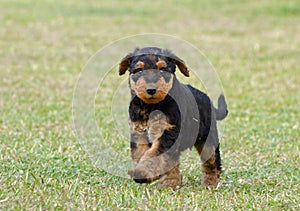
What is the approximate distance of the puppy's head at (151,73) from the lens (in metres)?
5.23

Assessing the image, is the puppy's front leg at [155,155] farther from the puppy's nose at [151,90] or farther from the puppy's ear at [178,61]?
the puppy's ear at [178,61]

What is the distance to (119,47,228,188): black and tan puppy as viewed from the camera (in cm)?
526

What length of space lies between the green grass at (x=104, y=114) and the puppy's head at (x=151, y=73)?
0.77 metres

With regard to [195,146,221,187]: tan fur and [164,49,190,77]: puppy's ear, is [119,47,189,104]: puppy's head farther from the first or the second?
[195,146,221,187]: tan fur

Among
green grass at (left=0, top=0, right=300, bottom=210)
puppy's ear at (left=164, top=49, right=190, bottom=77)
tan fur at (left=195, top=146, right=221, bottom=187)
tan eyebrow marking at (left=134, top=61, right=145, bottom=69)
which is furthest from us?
tan fur at (left=195, top=146, right=221, bottom=187)

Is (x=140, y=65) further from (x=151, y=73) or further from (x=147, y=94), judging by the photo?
(x=147, y=94)

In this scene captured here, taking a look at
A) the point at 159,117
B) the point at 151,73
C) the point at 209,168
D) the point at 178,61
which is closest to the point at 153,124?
the point at 159,117

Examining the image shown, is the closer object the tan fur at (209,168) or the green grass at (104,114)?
the green grass at (104,114)

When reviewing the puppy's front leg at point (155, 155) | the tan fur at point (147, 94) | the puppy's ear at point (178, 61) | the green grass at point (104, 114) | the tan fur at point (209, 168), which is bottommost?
the green grass at point (104, 114)

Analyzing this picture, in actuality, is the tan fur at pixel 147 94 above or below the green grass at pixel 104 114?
above

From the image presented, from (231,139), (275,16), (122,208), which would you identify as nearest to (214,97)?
(231,139)

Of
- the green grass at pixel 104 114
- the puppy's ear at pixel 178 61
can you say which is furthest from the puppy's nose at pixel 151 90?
the green grass at pixel 104 114

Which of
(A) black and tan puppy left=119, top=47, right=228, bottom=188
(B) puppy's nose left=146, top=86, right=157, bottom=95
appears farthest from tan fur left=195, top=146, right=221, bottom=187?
(B) puppy's nose left=146, top=86, right=157, bottom=95

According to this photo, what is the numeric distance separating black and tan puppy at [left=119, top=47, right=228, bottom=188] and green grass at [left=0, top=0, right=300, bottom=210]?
0.21 metres
